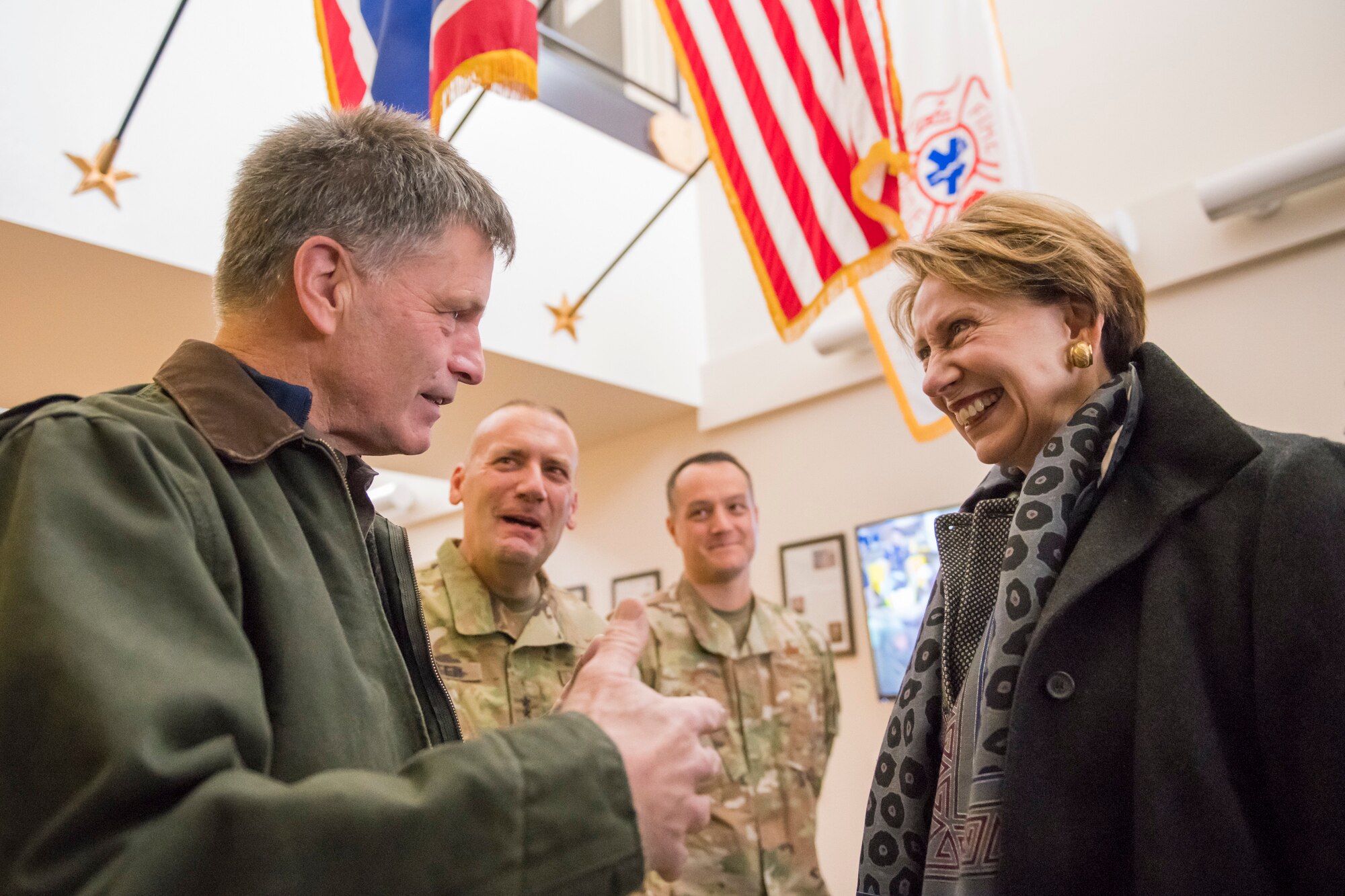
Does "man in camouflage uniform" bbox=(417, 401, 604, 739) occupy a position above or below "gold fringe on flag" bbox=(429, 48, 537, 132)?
below

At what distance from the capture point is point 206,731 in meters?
0.65

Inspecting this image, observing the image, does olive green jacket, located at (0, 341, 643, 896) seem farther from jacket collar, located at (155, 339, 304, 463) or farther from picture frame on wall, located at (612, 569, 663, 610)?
picture frame on wall, located at (612, 569, 663, 610)

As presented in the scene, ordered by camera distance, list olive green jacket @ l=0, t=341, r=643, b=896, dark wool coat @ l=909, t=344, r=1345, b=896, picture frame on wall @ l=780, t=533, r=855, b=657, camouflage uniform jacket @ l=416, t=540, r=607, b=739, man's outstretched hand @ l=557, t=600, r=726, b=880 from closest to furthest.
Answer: olive green jacket @ l=0, t=341, r=643, b=896
man's outstretched hand @ l=557, t=600, r=726, b=880
dark wool coat @ l=909, t=344, r=1345, b=896
camouflage uniform jacket @ l=416, t=540, r=607, b=739
picture frame on wall @ l=780, t=533, r=855, b=657

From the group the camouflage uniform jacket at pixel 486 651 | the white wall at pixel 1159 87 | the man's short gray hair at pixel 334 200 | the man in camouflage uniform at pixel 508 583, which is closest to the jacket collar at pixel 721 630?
the man in camouflage uniform at pixel 508 583

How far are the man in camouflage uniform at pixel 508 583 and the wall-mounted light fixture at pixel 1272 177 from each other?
2418mm

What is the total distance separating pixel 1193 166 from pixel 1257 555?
3134mm

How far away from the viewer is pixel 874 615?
4.33m

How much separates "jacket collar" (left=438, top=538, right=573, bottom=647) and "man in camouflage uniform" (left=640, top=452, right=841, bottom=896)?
21.9 inches

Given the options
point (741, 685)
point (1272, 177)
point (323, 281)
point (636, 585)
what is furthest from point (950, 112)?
point (636, 585)

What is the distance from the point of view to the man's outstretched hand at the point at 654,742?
→ 2.40 ft

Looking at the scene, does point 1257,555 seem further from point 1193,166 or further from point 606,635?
point 1193,166

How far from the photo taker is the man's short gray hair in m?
1.10

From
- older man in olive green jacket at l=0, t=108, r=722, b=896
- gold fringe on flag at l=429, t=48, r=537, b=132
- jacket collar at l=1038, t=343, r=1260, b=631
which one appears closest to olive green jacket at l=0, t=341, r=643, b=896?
older man in olive green jacket at l=0, t=108, r=722, b=896

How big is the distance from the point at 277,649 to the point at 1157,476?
1084 mm
